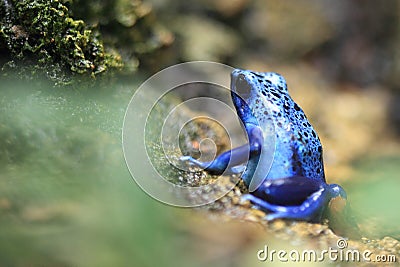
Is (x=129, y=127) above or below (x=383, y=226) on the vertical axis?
above

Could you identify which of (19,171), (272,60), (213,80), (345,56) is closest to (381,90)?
(345,56)

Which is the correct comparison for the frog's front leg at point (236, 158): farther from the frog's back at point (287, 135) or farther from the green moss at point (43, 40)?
the green moss at point (43, 40)

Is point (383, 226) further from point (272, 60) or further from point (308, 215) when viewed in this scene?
point (272, 60)

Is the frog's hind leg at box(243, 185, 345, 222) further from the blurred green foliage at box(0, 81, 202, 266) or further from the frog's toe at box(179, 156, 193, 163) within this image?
the blurred green foliage at box(0, 81, 202, 266)

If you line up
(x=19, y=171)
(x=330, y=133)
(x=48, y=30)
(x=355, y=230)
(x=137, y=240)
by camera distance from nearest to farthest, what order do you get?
1. (x=137, y=240)
2. (x=19, y=171)
3. (x=355, y=230)
4. (x=48, y=30)
5. (x=330, y=133)
